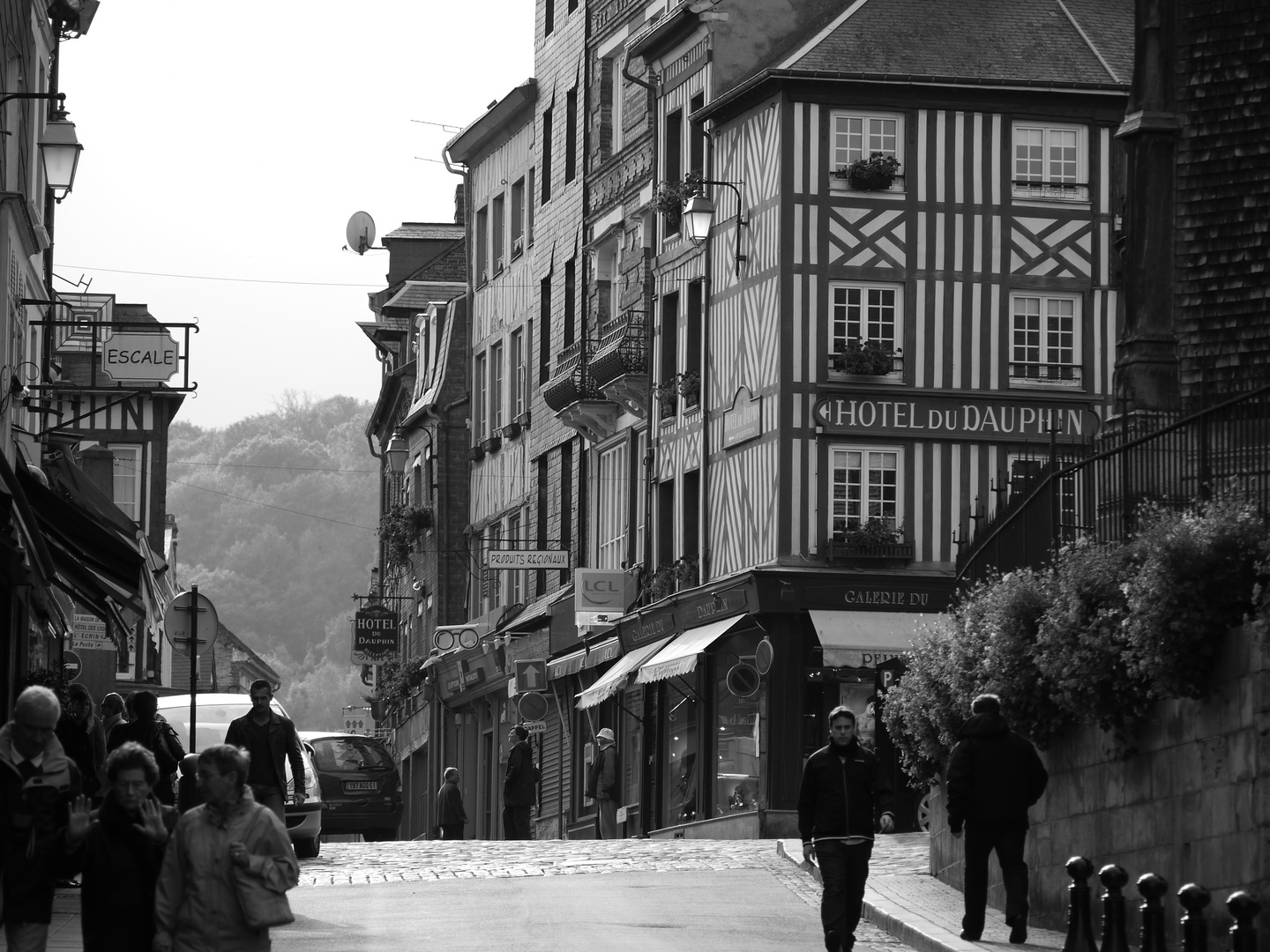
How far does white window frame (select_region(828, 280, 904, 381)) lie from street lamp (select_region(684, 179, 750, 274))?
Result: 172 cm

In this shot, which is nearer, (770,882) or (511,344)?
(770,882)

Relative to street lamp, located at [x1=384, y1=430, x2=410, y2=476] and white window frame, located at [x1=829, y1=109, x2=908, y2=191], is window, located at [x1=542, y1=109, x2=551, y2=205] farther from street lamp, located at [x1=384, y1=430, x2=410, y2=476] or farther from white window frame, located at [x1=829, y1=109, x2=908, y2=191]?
white window frame, located at [x1=829, y1=109, x2=908, y2=191]

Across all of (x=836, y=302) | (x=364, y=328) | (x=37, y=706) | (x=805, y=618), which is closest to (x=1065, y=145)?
(x=836, y=302)

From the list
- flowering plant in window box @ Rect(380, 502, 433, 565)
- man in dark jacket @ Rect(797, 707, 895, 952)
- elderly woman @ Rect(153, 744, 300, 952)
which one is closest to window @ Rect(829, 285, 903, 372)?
man in dark jacket @ Rect(797, 707, 895, 952)

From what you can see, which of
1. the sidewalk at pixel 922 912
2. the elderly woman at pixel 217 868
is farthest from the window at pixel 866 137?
the elderly woman at pixel 217 868

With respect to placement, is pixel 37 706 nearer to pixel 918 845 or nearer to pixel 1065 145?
pixel 918 845

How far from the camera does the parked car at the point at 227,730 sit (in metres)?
25.3

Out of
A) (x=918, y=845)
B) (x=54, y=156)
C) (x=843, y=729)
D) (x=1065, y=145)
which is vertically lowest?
(x=918, y=845)

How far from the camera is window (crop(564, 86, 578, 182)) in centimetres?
4800

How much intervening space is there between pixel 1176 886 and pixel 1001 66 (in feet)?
78.3

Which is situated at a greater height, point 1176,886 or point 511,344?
point 511,344

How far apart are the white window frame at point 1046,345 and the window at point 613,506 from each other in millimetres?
8688

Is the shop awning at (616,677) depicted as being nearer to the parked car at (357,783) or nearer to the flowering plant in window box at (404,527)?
the parked car at (357,783)

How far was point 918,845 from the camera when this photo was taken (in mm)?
26453
